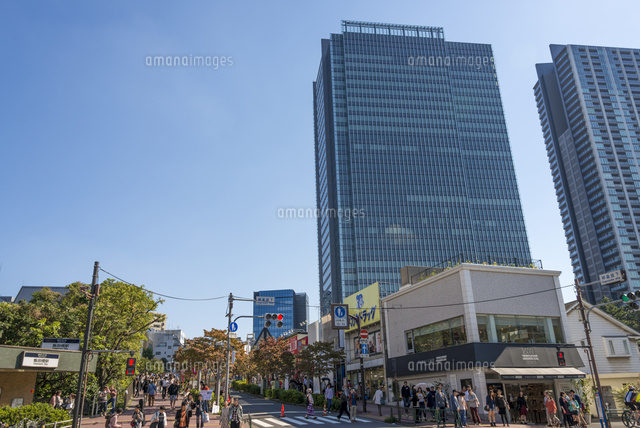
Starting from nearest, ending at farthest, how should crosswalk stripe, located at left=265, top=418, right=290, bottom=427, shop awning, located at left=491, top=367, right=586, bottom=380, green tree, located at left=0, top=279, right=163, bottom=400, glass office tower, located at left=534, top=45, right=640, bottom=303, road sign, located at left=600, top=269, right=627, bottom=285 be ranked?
road sign, located at left=600, top=269, right=627, bottom=285, crosswalk stripe, located at left=265, top=418, right=290, bottom=427, shop awning, located at left=491, top=367, right=586, bottom=380, green tree, located at left=0, top=279, right=163, bottom=400, glass office tower, located at left=534, top=45, right=640, bottom=303

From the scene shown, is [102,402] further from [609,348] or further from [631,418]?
[609,348]

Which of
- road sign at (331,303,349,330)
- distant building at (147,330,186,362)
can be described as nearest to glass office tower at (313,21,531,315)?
distant building at (147,330,186,362)

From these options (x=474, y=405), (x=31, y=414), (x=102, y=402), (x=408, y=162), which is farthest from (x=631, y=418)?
(x=408, y=162)

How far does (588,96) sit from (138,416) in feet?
618

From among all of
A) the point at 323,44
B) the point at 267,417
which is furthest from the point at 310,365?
the point at 323,44

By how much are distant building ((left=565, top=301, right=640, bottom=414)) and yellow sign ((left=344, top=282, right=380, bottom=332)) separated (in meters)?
14.4

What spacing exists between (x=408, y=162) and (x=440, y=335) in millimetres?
98080

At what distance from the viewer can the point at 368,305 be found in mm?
40312

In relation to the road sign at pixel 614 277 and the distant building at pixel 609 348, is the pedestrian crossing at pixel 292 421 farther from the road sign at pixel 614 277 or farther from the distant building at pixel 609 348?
the distant building at pixel 609 348

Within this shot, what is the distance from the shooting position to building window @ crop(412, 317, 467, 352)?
27875 mm

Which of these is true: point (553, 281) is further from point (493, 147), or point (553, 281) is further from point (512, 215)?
point (493, 147)

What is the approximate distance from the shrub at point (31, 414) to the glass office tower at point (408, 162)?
309 feet

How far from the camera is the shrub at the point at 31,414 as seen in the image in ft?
57.3

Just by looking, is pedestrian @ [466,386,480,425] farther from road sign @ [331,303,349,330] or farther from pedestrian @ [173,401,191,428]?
pedestrian @ [173,401,191,428]
